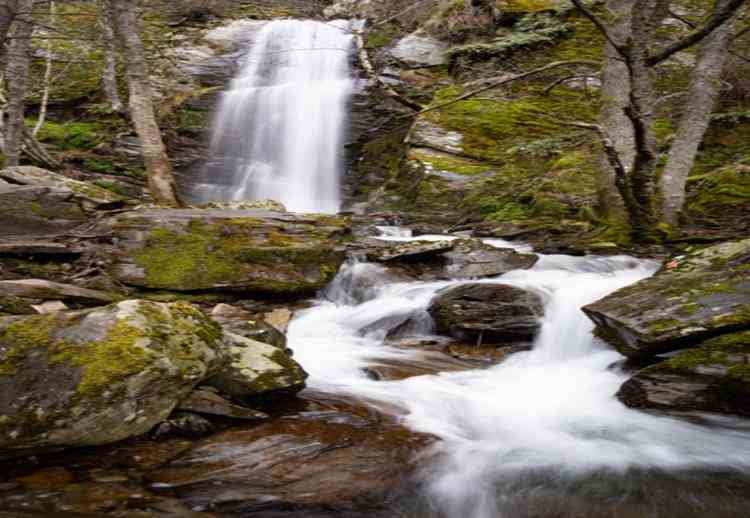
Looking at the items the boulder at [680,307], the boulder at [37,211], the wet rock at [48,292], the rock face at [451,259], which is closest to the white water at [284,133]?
the rock face at [451,259]

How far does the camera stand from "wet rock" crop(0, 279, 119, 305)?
4.46m

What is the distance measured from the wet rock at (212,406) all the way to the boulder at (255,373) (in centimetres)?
11

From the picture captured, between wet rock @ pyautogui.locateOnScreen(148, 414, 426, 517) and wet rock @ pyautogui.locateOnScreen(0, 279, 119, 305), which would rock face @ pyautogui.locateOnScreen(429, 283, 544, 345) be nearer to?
wet rock @ pyautogui.locateOnScreen(148, 414, 426, 517)

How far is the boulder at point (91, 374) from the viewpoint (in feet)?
8.89

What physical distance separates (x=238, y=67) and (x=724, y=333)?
17.6 m

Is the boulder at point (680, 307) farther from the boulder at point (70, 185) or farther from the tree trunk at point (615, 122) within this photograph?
the boulder at point (70, 185)

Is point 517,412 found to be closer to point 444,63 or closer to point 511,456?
point 511,456

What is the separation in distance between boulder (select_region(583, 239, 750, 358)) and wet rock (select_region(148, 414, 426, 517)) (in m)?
1.82

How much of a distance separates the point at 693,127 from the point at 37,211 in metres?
8.63

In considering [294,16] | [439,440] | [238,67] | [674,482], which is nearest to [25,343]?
[439,440]

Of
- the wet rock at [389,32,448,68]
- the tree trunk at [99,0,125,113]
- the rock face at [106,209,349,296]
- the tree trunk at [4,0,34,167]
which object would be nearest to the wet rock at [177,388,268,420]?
the rock face at [106,209,349,296]

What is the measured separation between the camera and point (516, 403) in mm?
4168

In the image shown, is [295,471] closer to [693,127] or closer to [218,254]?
[218,254]

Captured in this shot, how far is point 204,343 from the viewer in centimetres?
344
